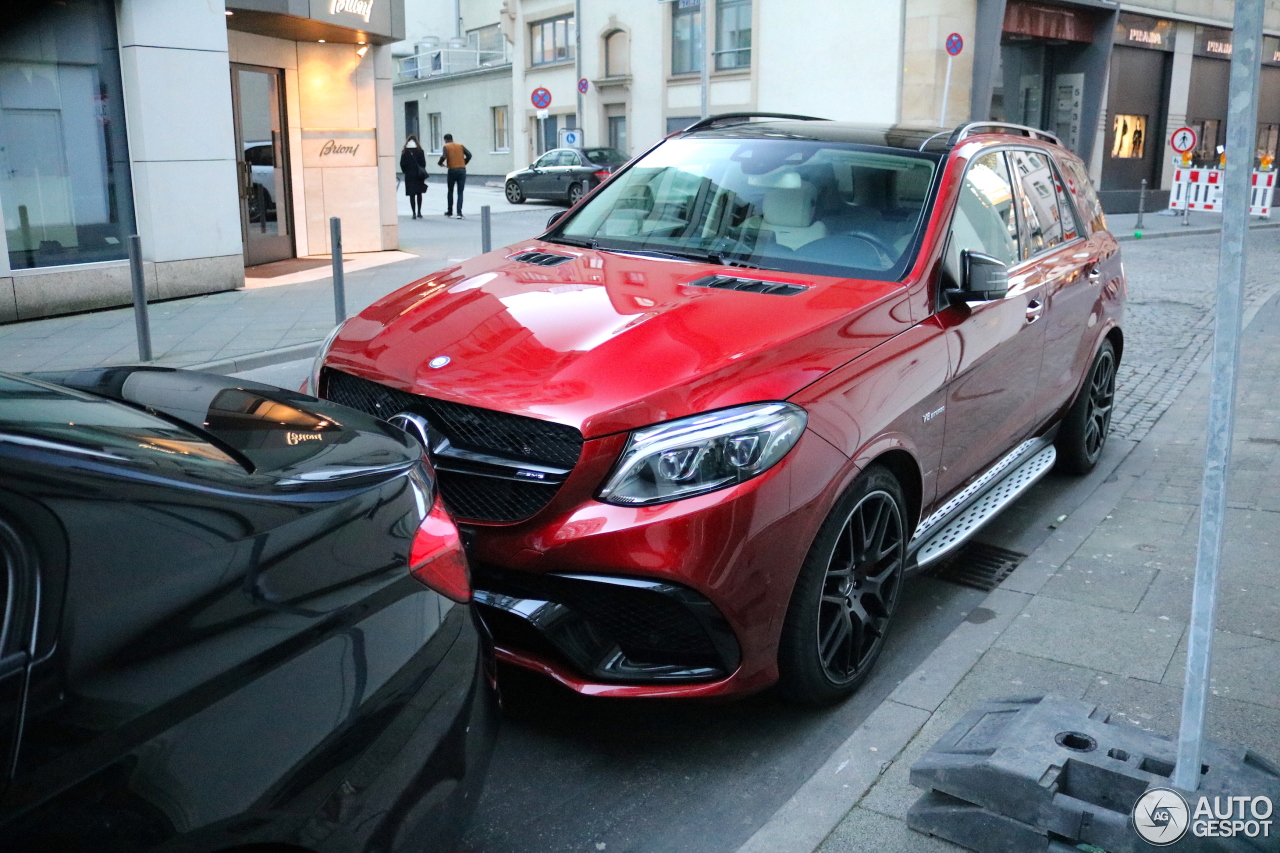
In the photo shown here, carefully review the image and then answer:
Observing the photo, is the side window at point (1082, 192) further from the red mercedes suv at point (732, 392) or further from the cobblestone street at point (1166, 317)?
the cobblestone street at point (1166, 317)

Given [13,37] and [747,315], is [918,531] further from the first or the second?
[13,37]

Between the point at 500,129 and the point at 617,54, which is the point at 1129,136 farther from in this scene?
the point at 500,129

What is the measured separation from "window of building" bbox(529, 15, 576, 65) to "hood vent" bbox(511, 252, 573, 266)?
37189 mm

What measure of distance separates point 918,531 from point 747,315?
1.04 metres

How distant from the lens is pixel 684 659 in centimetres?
301

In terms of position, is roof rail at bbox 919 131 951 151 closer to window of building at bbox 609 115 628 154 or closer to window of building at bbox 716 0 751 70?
window of building at bbox 716 0 751 70

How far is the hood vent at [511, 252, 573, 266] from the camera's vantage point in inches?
166

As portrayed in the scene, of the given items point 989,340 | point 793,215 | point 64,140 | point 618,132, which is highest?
point 618,132

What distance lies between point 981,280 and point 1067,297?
143 cm

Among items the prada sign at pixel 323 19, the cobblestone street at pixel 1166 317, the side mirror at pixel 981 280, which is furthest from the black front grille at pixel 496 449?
the prada sign at pixel 323 19

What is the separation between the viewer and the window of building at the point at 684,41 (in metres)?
34.2

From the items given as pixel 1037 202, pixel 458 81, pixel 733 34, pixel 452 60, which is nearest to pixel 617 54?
pixel 733 34

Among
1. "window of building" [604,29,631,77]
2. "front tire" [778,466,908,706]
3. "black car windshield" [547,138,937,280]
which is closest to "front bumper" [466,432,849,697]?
"front tire" [778,466,908,706]

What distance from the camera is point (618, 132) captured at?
124 ft
